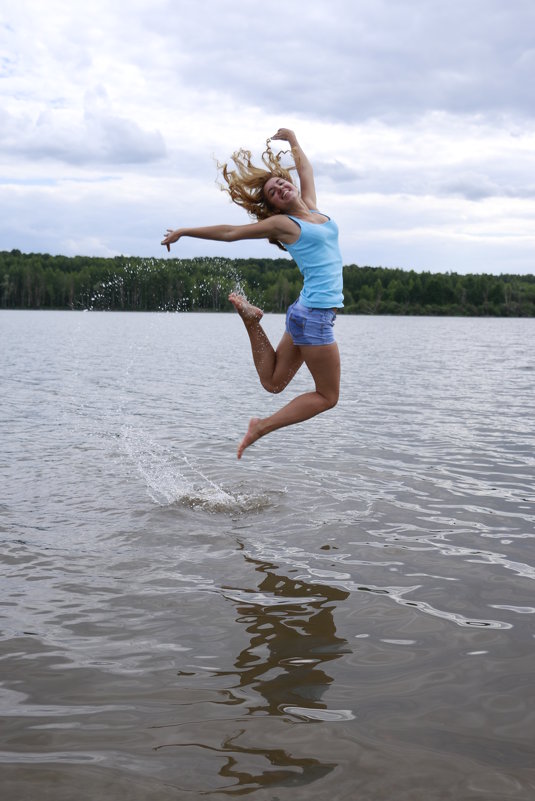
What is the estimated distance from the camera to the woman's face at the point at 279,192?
6953 millimetres

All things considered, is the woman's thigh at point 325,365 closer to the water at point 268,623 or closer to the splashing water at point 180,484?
the water at point 268,623

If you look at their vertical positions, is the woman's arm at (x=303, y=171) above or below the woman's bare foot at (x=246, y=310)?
above

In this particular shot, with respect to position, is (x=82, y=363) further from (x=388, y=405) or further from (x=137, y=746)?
(x=137, y=746)

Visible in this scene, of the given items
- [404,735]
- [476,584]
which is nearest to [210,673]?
[404,735]

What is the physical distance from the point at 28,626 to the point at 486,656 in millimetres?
2983

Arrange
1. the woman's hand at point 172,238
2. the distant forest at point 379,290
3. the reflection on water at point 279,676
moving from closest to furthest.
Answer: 1. the reflection on water at point 279,676
2. the woman's hand at point 172,238
3. the distant forest at point 379,290

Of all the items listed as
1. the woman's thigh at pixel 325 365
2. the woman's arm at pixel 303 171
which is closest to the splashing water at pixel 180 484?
the woman's thigh at pixel 325 365

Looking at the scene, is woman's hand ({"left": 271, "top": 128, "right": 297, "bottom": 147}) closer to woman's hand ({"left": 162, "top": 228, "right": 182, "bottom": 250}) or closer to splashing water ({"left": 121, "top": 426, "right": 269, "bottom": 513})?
woman's hand ({"left": 162, "top": 228, "right": 182, "bottom": 250})

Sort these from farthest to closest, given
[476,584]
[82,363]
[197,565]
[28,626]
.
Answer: [82,363] → [197,565] → [476,584] → [28,626]

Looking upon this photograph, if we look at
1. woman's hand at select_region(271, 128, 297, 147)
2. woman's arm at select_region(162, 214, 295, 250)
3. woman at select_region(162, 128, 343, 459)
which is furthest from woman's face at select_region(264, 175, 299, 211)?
woman's hand at select_region(271, 128, 297, 147)

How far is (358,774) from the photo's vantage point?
3.41 metres

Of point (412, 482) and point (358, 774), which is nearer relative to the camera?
point (358, 774)

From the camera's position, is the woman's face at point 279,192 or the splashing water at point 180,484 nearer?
the woman's face at point 279,192

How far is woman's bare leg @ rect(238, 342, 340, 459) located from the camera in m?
7.24
